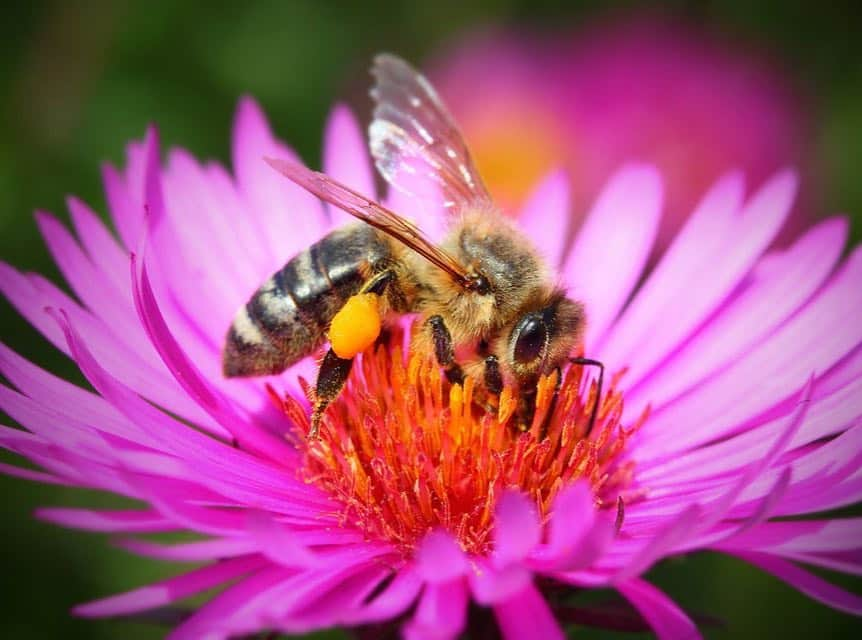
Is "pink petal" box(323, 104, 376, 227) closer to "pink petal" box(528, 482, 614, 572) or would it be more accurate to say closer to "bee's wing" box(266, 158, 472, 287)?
"bee's wing" box(266, 158, 472, 287)

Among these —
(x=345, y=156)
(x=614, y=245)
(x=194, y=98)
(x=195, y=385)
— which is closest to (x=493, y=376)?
(x=195, y=385)

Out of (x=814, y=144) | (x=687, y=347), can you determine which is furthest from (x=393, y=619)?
(x=814, y=144)

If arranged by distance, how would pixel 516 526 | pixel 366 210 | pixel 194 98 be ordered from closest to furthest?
pixel 516 526 < pixel 366 210 < pixel 194 98

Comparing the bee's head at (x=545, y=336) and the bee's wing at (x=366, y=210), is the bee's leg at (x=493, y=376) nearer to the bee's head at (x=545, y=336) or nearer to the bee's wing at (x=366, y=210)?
the bee's head at (x=545, y=336)

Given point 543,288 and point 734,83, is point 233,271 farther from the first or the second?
point 734,83

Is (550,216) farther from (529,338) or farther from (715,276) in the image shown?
(529,338)

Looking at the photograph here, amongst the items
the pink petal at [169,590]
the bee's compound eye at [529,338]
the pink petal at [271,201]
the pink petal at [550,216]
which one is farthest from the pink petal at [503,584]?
the pink petal at [550,216]

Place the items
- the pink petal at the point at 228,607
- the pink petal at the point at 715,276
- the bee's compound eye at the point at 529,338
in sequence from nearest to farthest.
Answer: the pink petal at the point at 228,607 < the bee's compound eye at the point at 529,338 < the pink petal at the point at 715,276

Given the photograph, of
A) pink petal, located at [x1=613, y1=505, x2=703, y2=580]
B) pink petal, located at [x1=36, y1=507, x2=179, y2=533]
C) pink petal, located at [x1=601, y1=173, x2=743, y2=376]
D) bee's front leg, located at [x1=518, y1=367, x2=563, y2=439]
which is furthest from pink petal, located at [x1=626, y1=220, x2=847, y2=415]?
pink petal, located at [x1=36, y1=507, x2=179, y2=533]

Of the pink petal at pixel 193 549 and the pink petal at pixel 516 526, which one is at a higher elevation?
the pink petal at pixel 516 526
